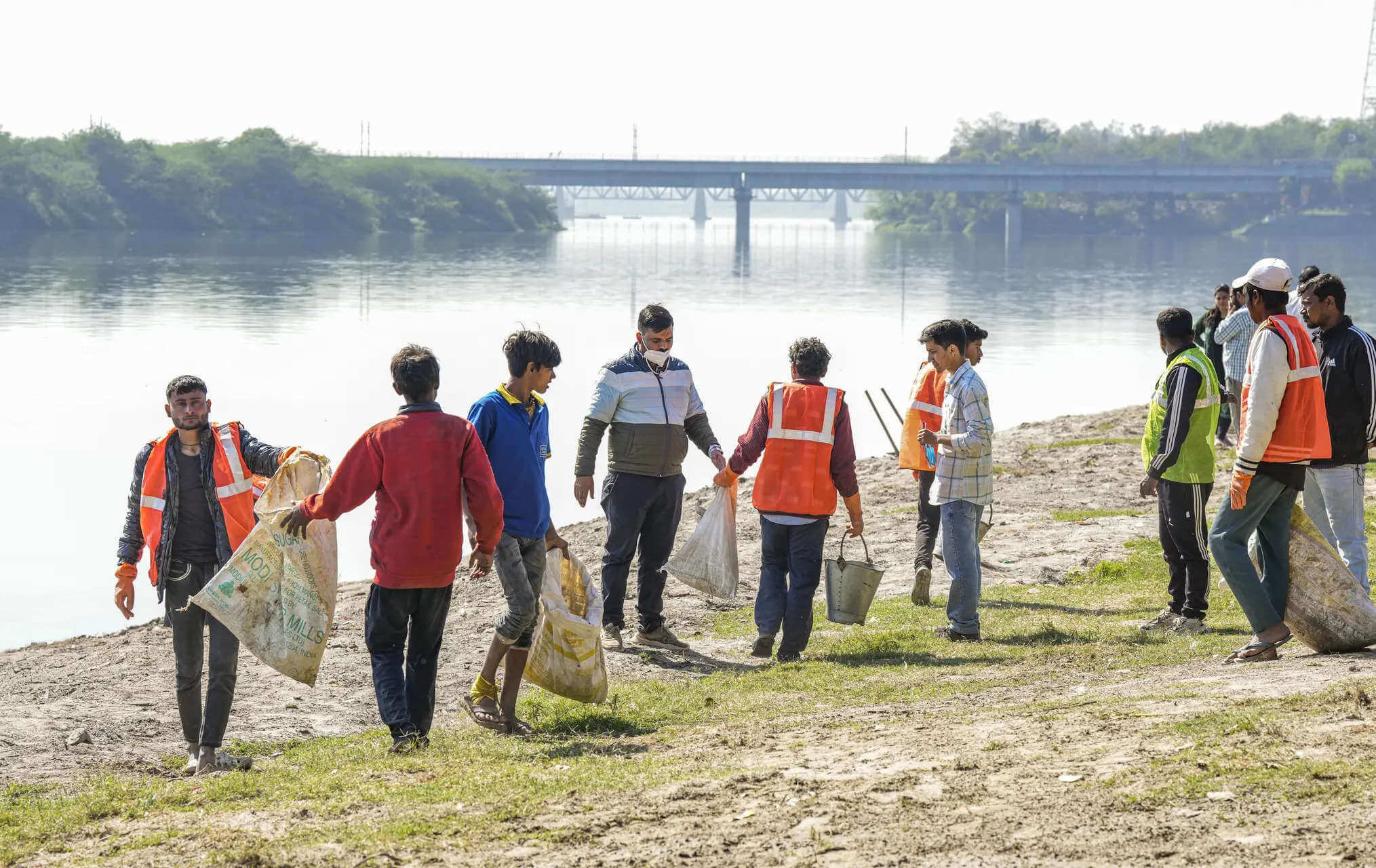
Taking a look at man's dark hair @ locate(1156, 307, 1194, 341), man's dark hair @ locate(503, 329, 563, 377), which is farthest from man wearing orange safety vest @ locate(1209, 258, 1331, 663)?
man's dark hair @ locate(503, 329, 563, 377)

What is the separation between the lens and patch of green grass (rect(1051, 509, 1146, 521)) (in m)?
13.5

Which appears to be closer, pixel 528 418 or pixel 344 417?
pixel 528 418

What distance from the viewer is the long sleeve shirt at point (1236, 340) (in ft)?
45.5

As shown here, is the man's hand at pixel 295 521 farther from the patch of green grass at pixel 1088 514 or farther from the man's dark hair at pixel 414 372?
the patch of green grass at pixel 1088 514

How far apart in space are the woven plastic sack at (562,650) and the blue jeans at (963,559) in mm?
2655

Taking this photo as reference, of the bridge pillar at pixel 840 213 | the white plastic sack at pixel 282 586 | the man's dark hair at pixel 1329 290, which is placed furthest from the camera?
the bridge pillar at pixel 840 213

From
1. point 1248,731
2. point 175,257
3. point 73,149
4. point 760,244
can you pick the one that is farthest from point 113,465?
point 760,244

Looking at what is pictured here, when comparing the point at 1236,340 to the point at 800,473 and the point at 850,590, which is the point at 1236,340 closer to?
the point at 850,590

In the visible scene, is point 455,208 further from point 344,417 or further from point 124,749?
point 124,749

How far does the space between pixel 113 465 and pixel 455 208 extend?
98.6m

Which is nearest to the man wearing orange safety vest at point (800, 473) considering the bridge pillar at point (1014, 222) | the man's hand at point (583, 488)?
the man's hand at point (583, 488)

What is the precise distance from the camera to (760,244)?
392ft

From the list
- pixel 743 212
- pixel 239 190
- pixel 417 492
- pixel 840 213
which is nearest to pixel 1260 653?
pixel 417 492

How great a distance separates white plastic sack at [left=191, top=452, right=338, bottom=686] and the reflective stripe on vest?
2.74 meters
